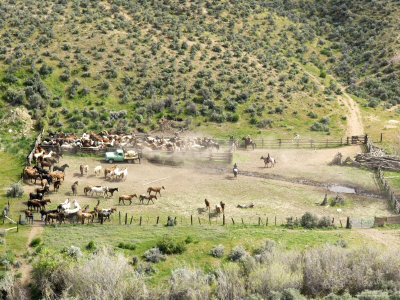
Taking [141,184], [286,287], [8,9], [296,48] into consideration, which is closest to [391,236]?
[286,287]

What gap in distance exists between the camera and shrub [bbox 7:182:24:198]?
120 feet

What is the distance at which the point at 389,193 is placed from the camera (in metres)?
38.8

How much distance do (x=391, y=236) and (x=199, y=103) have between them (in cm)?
3503

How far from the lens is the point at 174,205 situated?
36.8m

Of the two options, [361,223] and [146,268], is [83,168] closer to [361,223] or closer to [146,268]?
[146,268]

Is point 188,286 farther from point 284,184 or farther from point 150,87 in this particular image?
point 150,87

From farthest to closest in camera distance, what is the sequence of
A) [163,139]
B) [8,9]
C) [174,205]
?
1. [8,9]
2. [163,139]
3. [174,205]

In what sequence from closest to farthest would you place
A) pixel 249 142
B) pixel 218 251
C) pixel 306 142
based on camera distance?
pixel 218 251, pixel 249 142, pixel 306 142

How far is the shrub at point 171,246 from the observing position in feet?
96.6

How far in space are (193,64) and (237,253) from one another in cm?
4344

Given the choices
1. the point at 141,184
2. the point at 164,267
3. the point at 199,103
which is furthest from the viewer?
the point at 199,103

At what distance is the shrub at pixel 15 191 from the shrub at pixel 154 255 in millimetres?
13486

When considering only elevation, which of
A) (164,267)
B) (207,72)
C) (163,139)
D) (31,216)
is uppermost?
(207,72)

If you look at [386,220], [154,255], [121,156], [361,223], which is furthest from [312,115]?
[154,255]
